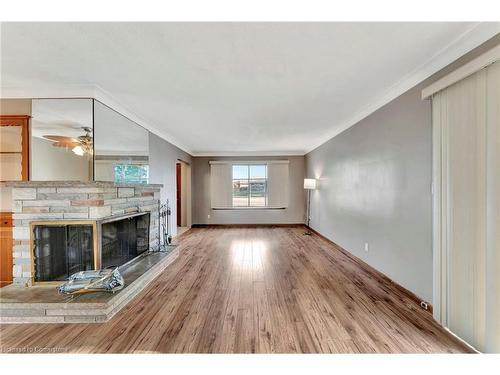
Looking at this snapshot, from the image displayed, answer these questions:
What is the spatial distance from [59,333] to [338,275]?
3267mm

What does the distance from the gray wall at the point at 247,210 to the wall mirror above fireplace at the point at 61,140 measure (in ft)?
15.5

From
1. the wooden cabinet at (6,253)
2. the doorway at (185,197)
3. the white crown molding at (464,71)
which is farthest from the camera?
the doorway at (185,197)

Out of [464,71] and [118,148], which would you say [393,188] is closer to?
[464,71]

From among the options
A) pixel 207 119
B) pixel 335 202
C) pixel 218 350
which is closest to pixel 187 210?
pixel 207 119

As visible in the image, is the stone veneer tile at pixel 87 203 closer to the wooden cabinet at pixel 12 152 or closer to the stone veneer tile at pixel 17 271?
the wooden cabinet at pixel 12 152

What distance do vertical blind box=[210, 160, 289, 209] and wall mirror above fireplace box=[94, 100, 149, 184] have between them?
3.55 m

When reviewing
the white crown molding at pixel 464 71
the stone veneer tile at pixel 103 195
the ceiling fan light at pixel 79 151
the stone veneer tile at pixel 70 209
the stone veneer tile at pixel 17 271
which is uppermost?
the white crown molding at pixel 464 71

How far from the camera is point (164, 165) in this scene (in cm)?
501

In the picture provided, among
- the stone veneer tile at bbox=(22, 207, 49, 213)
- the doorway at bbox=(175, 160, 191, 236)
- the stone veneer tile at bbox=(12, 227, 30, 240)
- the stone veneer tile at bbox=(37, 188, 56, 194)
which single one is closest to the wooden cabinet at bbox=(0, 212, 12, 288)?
the stone veneer tile at bbox=(12, 227, 30, 240)

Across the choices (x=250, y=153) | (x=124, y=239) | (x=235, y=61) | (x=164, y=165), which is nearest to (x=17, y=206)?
(x=124, y=239)

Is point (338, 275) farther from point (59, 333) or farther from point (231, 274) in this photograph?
point (59, 333)

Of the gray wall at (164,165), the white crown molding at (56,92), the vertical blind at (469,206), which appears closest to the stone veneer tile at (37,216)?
the white crown molding at (56,92)

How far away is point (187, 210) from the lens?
7.28 m

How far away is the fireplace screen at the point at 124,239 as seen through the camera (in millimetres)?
2961
